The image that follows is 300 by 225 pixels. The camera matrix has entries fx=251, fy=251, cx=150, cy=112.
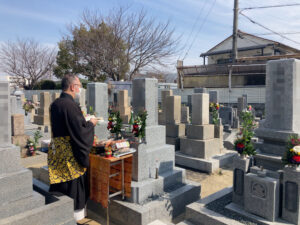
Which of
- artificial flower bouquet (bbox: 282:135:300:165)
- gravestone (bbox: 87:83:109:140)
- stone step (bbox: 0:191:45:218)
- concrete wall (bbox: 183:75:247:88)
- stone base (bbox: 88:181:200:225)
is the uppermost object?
concrete wall (bbox: 183:75:247:88)

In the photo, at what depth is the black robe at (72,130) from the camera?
3201 millimetres

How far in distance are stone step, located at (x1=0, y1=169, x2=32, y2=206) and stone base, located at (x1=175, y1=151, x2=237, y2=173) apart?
4.97m

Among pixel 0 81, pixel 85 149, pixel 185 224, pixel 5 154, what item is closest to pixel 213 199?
pixel 185 224

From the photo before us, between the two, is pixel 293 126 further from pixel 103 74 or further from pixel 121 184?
pixel 103 74

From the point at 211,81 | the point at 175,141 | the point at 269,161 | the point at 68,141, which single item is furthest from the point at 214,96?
the point at 68,141

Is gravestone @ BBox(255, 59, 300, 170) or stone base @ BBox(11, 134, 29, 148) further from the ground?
gravestone @ BBox(255, 59, 300, 170)

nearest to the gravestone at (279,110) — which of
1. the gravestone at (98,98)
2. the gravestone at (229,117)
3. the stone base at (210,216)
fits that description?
the stone base at (210,216)

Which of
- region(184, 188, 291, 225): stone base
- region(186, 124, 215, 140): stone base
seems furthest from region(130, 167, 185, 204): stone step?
region(186, 124, 215, 140): stone base

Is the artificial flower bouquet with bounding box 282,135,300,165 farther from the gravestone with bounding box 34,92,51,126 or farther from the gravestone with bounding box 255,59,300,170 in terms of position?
the gravestone with bounding box 34,92,51,126

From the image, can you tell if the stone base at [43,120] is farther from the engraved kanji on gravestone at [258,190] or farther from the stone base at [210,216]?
the engraved kanji on gravestone at [258,190]

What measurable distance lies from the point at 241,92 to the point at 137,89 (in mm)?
14754

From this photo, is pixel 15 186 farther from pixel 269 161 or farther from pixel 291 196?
pixel 269 161

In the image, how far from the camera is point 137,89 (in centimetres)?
509

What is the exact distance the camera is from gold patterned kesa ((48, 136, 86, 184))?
330 centimetres
